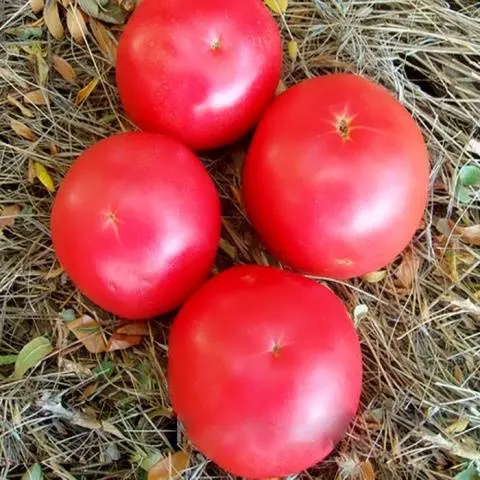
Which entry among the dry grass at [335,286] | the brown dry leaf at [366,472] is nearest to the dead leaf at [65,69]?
the dry grass at [335,286]

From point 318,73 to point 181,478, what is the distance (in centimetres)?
65

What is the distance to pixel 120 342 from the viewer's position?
1123mm

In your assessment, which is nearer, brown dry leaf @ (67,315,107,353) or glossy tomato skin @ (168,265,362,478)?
glossy tomato skin @ (168,265,362,478)

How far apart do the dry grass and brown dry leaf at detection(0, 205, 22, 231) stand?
0.01 metres

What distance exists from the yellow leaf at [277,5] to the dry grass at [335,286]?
26 mm

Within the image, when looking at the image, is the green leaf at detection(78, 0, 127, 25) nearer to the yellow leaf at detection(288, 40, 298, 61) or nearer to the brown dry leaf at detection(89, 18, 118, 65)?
the brown dry leaf at detection(89, 18, 118, 65)

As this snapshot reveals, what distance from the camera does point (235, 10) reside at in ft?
3.43

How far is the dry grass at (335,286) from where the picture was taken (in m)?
1.09

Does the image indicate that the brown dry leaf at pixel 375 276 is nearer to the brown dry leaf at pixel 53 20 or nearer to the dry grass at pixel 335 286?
the dry grass at pixel 335 286

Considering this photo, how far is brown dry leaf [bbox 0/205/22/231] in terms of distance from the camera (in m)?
1.19

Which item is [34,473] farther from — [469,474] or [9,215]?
[469,474]

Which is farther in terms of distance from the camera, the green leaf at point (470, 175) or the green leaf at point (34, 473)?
the green leaf at point (470, 175)

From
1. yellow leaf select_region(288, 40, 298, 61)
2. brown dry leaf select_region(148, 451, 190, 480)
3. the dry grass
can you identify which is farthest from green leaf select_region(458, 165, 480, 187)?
brown dry leaf select_region(148, 451, 190, 480)

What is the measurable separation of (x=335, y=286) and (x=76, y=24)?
1.93ft
